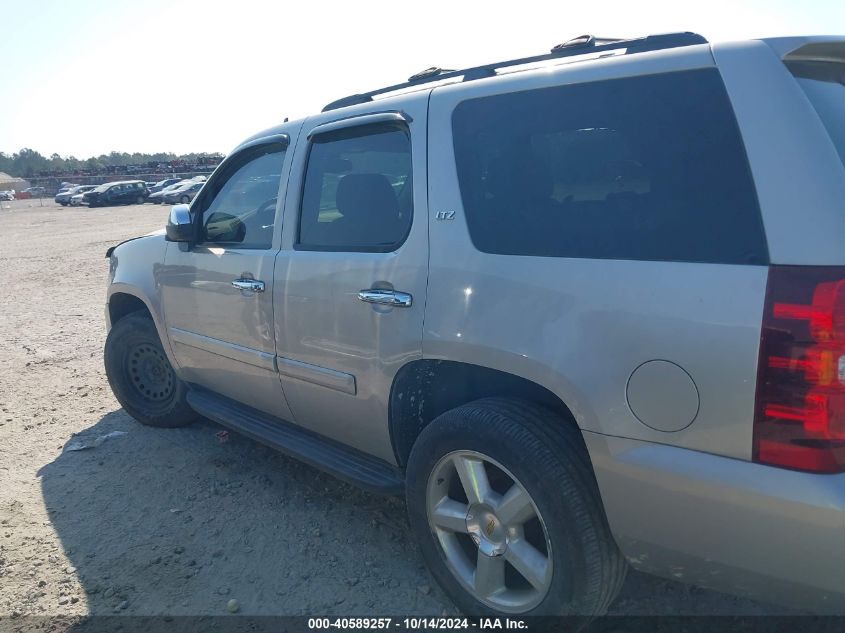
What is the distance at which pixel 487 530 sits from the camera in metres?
2.52

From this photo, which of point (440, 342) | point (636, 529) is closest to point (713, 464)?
point (636, 529)

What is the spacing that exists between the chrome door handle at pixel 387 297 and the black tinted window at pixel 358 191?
0.20m

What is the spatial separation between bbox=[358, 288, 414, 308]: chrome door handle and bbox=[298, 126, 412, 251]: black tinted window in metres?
0.20

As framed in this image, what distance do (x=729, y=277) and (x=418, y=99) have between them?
1565 mm

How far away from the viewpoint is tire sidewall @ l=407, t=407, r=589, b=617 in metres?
2.21

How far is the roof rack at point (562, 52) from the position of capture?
2.26 meters

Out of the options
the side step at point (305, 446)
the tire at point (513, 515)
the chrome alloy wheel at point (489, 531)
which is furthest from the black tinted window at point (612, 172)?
the side step at point (305, 446)

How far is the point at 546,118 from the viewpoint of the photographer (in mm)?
2428

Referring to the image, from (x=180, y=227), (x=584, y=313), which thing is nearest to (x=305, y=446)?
(x=180, y=227)

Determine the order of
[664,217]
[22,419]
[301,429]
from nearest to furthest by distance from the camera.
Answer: [664,217], [301,429], [22,419]

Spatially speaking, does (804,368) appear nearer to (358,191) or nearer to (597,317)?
(597,317)

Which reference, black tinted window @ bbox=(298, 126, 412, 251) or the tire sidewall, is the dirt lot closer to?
the tire sidewall

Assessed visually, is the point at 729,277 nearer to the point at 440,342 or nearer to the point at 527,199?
the point at 527,199

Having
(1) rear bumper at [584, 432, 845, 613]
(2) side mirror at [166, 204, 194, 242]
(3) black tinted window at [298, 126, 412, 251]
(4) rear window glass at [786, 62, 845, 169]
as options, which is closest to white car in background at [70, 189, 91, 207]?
(2) side mirror at [166, 204, 194, 242]
